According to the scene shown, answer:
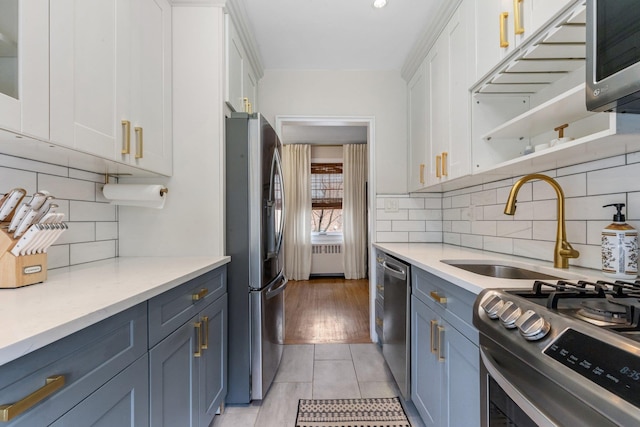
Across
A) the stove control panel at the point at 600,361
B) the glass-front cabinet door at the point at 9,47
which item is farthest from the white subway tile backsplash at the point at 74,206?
the stove control panel at the point at 600,361

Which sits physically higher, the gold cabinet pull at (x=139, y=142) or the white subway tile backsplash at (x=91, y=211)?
the gold cabinet pull at (x=139, y=142)

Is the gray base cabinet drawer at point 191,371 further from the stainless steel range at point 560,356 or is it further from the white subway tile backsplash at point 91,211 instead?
the stainless steel range at point 560,356

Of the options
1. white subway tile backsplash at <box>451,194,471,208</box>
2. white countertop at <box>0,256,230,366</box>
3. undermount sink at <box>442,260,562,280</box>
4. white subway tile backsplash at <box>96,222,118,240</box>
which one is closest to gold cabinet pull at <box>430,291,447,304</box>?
undermount sink at <box>442,260,562,280</box>

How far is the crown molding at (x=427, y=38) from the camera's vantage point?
5.71 ft

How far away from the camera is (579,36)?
3.41 ft

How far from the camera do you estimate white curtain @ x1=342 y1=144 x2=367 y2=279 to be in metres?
5.11

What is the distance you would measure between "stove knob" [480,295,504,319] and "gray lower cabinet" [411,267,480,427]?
15cm

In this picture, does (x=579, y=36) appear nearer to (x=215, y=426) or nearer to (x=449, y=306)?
(x=449, y=306)

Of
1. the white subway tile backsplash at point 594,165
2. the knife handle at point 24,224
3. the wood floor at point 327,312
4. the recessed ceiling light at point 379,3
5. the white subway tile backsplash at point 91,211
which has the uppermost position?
the recessed ceiling light at point 379,3

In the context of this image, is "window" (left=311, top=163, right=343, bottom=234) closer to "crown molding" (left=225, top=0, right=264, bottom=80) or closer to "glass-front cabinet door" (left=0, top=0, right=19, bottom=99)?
"crown molding" (left=225, top=0, right=264, bottom=80)

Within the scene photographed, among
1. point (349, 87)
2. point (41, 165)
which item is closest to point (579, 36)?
point (349, 87)

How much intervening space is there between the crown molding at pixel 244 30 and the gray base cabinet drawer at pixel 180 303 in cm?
156

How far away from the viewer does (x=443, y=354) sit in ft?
3.91

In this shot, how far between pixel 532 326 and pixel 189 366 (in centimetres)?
122
